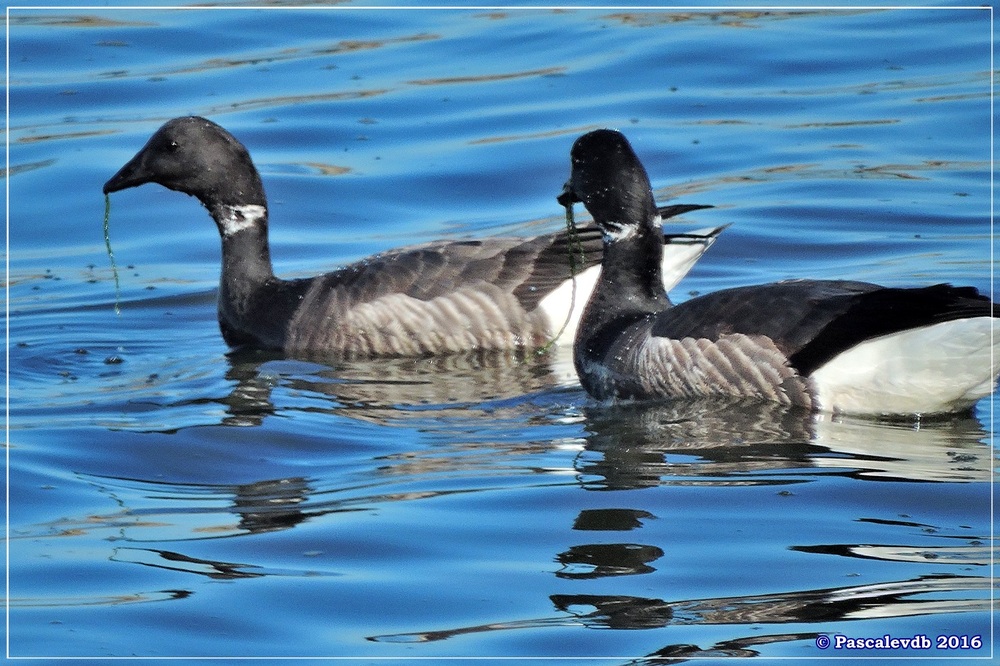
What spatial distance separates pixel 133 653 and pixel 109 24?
556 inches

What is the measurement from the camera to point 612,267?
8.87 m

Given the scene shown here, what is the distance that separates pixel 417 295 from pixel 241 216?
1.49 meters

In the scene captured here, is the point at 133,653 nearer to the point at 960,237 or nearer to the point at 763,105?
the point at 960,237

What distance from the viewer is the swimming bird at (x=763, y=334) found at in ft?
24.3

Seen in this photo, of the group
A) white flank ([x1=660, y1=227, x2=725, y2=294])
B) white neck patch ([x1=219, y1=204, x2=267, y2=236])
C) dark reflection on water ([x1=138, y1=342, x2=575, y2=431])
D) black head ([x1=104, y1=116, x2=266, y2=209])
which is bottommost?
dark reflection on water ([x1=138, y1=342, x2=575, y2=431])

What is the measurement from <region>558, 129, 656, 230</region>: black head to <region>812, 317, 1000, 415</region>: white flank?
5.17 feet

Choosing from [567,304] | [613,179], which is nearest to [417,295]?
[567,304]

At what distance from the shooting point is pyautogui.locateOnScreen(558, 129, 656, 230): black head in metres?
8.71

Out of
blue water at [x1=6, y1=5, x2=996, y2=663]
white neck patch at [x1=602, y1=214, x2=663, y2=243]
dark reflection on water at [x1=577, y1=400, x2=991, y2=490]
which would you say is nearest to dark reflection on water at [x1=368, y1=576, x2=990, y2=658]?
blue water at [x1=6, y1=5, x2=996, y2=663]

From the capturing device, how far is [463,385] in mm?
9023

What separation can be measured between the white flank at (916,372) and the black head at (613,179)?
1.58 meters

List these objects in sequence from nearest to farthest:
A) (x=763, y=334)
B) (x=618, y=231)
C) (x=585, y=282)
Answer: (x=763, y=334), (x=618, y=231), (x=585, y=282)

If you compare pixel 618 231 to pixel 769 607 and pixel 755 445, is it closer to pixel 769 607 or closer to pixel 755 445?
pixel 755 445

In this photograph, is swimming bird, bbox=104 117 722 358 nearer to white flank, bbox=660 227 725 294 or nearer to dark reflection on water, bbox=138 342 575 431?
white flank, bbox=660 227 725 294
